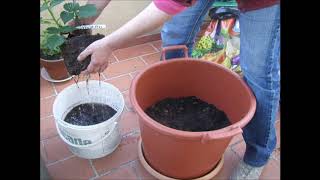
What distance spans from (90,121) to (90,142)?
113 millimetres

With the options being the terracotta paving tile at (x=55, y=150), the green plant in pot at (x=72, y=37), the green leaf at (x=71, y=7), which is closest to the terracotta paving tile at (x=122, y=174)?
the terracotta paving tile at (x=55, y=150)

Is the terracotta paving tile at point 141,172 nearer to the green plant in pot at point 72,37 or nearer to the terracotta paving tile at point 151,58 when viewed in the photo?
the green plant in pot at point 72,37

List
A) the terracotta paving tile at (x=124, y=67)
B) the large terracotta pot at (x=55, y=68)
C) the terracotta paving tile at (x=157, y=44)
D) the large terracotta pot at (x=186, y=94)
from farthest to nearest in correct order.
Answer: the terracotta paving tile at (x=157, y=44)
the terracotta paving tile at (x=124, y=67)
the large terracotta pot at (x=55, y=68)
the large terracotta pot at (x=186, y=94)

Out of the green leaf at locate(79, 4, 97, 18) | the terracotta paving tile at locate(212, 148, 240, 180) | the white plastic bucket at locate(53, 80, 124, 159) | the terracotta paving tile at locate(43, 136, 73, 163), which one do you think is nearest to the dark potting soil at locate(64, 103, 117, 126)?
the white plastic bucket at locate(53, 80, 124, 159)

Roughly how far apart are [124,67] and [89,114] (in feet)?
1.98

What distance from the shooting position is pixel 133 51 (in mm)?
2049

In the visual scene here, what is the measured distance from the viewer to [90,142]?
1237mm

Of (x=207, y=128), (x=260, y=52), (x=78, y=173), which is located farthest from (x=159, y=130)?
(x=78, y=173)

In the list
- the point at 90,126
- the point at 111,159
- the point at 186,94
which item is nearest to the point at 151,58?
the point at 186,94

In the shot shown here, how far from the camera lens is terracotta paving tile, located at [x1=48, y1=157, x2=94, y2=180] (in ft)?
4.25

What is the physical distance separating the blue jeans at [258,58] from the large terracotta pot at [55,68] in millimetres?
670

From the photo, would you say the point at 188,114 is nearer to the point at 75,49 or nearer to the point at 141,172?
the point at 141,172

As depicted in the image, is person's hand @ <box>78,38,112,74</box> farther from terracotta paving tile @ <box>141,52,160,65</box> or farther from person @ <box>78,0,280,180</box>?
terracotta paving tile @ <box>141,52,160,65</box>

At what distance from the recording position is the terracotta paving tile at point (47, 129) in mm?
1460
